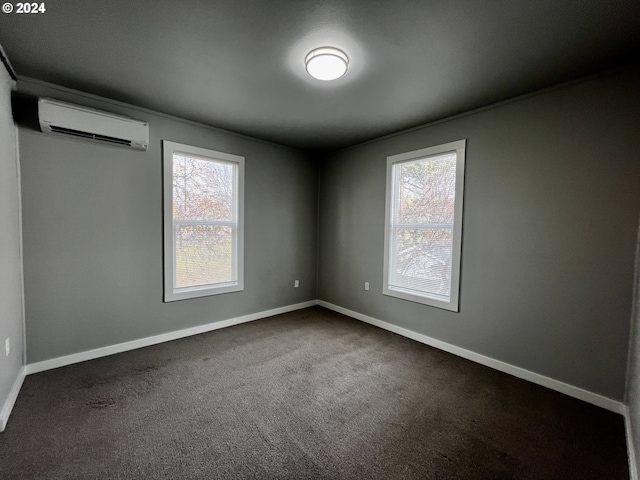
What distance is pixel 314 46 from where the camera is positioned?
189cm

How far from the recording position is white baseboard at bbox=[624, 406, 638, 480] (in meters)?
1.53

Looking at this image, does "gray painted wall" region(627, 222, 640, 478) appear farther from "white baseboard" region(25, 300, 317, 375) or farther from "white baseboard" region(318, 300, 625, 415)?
"white baseboard" region(25, 300, 317, 375)

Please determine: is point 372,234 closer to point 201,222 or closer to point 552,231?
point 552,231

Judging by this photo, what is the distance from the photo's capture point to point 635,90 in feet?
6.60

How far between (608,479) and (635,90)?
2563 millimetres

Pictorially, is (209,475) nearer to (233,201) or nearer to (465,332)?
(465,332)

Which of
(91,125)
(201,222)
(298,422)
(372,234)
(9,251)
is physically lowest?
(298,422)

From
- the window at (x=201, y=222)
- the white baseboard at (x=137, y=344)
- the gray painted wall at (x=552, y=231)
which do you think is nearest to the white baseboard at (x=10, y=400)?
the white baseboard at (x=137, y=344)

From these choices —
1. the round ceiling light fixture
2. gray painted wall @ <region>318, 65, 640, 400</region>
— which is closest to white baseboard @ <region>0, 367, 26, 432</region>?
the round ceiling light fixture

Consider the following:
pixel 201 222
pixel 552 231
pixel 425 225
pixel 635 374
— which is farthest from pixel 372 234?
pixel 635 374

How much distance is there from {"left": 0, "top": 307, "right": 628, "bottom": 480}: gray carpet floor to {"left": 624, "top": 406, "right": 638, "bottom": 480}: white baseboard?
3 cm

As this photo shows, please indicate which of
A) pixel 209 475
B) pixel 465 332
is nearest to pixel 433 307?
pixel 465 332

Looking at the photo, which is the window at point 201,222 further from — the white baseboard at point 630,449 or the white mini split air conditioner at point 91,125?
the white baseboard at point 630,449

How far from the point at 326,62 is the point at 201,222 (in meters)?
2.40
